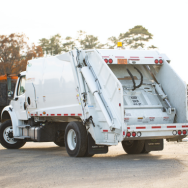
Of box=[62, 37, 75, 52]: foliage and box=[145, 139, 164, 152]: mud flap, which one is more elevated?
box=[62, 37, 75, 52]: foliage

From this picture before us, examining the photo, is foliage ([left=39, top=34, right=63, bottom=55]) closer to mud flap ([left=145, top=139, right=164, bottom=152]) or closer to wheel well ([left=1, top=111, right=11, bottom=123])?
wheel well ([left=1, top=111, right=11, bottom=123])

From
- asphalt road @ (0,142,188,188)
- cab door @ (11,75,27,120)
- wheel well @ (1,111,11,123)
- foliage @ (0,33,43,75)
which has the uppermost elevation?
foliage @ (0,33,43,75)

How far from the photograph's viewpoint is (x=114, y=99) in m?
8.90

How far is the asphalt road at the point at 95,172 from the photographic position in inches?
256

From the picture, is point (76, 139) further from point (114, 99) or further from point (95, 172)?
point (95, 172)

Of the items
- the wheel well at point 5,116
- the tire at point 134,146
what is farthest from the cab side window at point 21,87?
the tire at point 134,146

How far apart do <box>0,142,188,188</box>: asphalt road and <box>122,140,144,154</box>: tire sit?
86cm

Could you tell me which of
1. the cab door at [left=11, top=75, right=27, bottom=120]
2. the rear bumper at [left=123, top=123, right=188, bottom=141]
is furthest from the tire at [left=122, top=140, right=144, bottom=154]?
the cab door at [left=11, top=75, right=27, bottom=120]

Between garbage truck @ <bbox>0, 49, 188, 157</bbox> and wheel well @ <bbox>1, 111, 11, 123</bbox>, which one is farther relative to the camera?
wheel well @ <bbox>1, 111, 11, 123</bbox>

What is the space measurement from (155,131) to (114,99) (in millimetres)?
1177

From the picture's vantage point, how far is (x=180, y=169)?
776cm

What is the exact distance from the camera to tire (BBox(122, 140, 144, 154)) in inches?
425

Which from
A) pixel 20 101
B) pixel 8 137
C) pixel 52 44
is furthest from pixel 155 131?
pixel 52 44

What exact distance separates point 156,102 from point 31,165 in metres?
3.43
